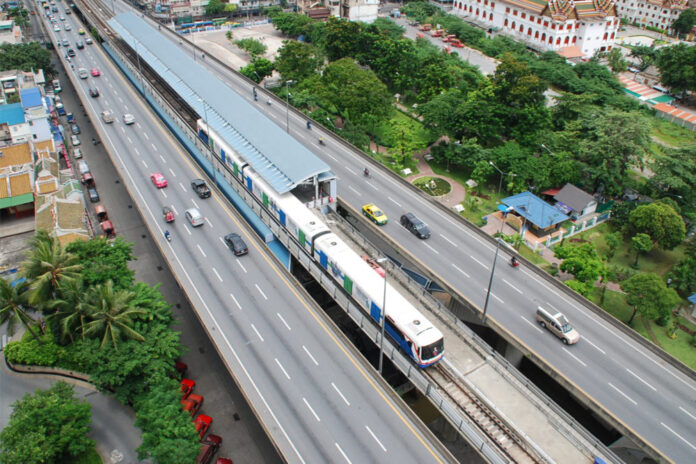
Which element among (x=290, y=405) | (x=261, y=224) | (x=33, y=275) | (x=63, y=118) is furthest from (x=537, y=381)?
(x=63, y=118)

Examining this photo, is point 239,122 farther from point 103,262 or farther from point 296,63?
point 296,63

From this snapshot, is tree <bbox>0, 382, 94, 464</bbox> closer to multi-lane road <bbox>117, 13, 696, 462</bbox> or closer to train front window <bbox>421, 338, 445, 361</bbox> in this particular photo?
train front window <bbox>421, 338, 445, 361</bbox>

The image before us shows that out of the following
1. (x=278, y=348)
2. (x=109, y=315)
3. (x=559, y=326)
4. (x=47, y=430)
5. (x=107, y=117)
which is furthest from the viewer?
(x=107, y=117)

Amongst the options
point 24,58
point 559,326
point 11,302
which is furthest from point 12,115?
point 559,326

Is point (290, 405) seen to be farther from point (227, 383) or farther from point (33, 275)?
point (33, 275)

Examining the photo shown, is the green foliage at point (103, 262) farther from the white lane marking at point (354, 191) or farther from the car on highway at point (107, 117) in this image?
the car on highway at point (107, 117)

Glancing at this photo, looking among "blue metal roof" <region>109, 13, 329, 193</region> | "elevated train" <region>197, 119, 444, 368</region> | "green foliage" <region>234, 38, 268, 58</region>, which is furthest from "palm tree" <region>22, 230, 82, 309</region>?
"green foliage" <region>234, 38, 268, 58</region>
